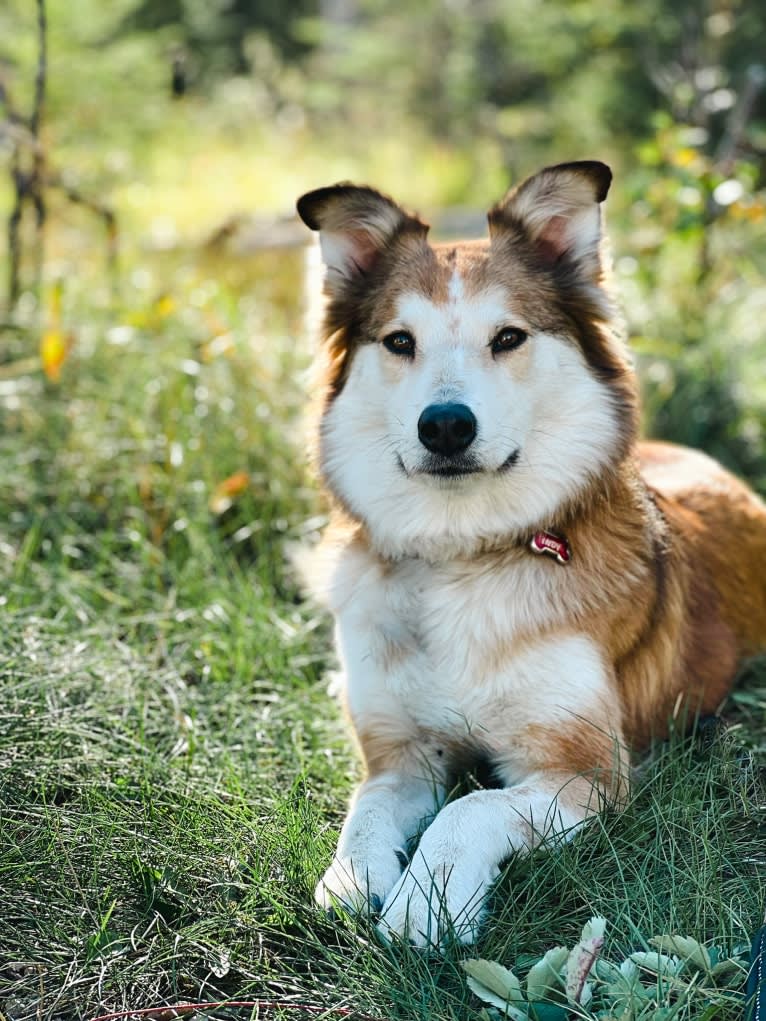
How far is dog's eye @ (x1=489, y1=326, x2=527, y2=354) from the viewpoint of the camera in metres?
2.93

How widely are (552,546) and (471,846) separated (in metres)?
0.85

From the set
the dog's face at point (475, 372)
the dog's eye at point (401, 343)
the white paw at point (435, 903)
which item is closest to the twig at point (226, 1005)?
the white paw at point (435, 903)

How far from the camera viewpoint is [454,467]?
111 inches

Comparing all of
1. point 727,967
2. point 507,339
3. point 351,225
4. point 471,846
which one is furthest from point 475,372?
point 727,967

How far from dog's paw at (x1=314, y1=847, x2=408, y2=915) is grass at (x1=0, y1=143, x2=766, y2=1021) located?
5 centimetres

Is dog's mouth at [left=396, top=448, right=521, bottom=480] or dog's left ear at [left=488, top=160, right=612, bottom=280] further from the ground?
dog's left ear at [left=488, top=160, right=612, bottom=280]

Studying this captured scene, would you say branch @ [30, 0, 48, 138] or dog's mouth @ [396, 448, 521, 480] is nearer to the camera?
dog's mouth @ [396, 448, 521, 480]

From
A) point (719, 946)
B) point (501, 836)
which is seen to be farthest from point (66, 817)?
point (719, 946)

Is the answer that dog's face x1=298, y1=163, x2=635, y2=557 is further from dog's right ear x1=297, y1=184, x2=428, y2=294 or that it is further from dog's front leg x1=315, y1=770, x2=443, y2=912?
dog's front leg x1=315, y1=770, x2=443, y2=912

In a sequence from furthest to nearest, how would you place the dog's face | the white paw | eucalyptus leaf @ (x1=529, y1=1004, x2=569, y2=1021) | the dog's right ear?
the dog's right ear, the dog's face, the white paw, eucalyptus leaf @ (x1=529, y1=1004, x2=569, y2=1021)

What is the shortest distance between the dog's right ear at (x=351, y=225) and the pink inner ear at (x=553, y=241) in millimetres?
336

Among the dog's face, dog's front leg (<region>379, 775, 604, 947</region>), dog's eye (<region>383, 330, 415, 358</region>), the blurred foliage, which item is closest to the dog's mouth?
the dog's face

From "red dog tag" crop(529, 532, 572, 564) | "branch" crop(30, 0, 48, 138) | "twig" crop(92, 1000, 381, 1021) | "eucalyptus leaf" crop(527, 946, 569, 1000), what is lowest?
"twig" crop(92, 1000, 381, 1021)

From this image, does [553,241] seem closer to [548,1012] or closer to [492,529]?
[492,529]
